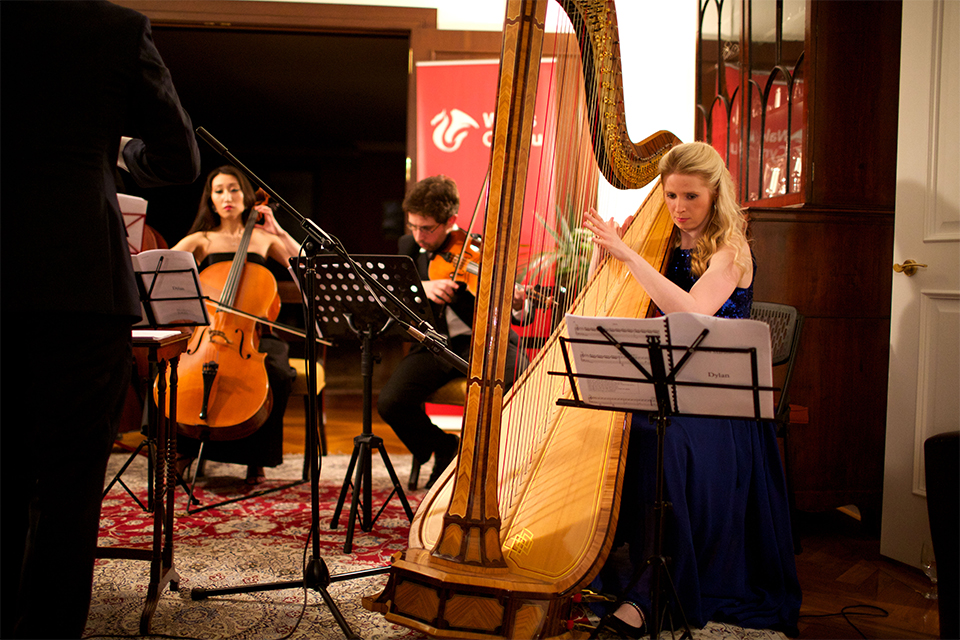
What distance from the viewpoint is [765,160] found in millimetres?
3080

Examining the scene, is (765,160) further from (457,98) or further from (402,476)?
(402,476)

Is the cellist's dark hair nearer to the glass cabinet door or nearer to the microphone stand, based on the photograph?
the microphone stand

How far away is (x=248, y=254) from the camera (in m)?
3.13

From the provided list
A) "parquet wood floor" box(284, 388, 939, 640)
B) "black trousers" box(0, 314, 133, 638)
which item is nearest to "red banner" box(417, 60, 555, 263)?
"parquet wood floor" box(284, 388, 939, 640)

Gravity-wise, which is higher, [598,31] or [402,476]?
[598,31]

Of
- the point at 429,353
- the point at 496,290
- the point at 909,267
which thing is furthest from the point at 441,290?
the point at 909,267

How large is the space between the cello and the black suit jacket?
1.45 meters

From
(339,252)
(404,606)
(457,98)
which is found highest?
(457,98)

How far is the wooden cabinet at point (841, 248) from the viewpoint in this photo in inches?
102

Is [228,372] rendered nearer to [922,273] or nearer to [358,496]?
[358,496]

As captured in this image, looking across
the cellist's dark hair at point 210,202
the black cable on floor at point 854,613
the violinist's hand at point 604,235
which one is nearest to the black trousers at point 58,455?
the violinist's hand at point 604,235

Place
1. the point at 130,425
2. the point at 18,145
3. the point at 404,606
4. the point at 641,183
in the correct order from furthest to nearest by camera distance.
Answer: the point at 130,425 < the point at 641,183 < the point at 404,606 < the point at 18,145

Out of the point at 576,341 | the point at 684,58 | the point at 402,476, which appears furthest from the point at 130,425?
the point at 684,58

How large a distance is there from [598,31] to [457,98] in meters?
2.37
